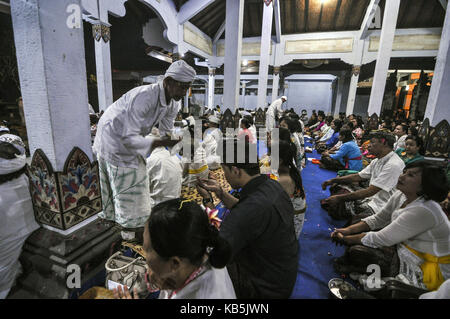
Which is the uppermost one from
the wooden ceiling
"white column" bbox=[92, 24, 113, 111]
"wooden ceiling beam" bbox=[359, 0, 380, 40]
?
the wooden ceiling

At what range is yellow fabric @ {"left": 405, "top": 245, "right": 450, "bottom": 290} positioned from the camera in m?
1.47

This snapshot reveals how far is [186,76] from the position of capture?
75.9 inches

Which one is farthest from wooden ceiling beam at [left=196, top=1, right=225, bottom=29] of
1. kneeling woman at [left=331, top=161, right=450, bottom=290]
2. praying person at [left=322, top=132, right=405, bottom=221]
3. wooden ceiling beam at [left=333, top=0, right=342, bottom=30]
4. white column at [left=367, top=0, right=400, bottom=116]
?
kneeling woman at [left=331, top=161, right=450, bottom=290]

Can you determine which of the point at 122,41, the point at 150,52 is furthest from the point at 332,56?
the point at 122,41

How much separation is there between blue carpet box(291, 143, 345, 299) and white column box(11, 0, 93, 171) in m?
2.08

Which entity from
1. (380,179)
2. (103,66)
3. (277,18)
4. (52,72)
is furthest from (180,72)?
(277,18)

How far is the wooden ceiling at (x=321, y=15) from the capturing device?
10531 millimetres

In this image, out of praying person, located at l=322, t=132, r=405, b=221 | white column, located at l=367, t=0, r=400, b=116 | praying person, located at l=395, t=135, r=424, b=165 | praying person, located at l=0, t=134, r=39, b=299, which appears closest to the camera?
praying person, located at l=0, t=134, r=39, b=299

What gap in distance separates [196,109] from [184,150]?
55.5ft

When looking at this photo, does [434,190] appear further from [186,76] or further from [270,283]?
[186,76]

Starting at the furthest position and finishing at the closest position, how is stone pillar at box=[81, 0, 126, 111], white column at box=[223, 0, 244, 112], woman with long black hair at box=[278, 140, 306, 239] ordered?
white column at box=[223, 0, 244, 112] → stone pillar at box=[81, 0, 126, 111] → woman with long black hair at box=[278, 140, 306, 239]

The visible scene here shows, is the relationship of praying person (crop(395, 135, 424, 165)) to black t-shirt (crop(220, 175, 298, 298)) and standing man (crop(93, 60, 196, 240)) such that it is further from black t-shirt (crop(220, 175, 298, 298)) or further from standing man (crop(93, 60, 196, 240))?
standing man (crop(93, 60, 196, 240))

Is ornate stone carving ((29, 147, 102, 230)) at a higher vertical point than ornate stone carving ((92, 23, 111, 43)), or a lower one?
lower
